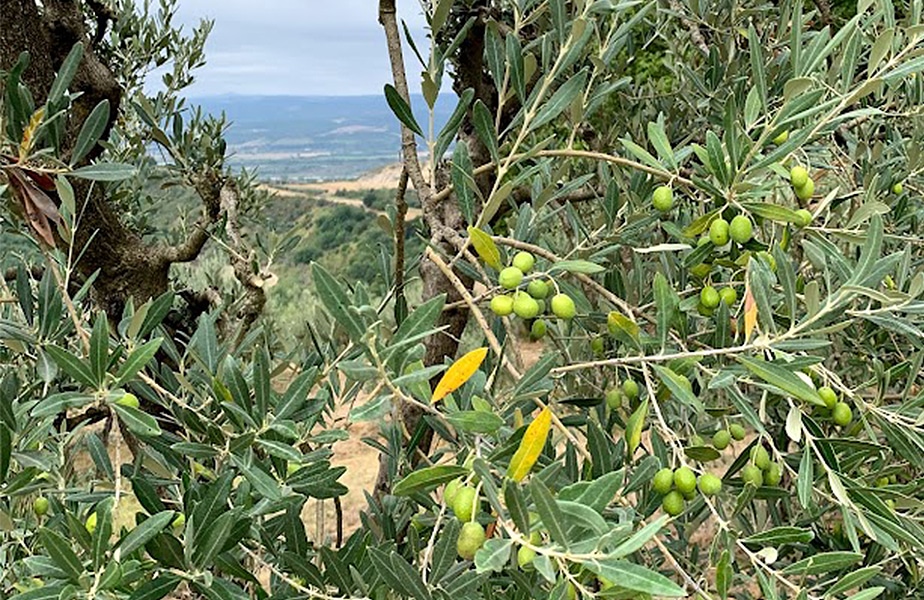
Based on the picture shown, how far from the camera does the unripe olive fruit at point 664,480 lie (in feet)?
3.82

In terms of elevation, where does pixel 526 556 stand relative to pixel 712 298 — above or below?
below

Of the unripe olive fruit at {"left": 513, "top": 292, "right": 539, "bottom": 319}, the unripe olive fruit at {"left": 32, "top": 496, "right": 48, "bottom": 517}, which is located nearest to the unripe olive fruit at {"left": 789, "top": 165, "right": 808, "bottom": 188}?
the unripe olive fruit at {"left": 513, "top": 292, "right": 539, "bottom": 319}

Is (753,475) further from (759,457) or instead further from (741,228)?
(741,228)

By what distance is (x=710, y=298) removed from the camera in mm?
1286

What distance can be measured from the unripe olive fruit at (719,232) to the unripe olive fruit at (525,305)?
0.30 meters

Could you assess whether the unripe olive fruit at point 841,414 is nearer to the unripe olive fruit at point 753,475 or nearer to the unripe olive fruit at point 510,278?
the unripe olive fruit at point 753,475

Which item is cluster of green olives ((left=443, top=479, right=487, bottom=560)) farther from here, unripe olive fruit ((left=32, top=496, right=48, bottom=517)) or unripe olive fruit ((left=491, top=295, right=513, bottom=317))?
unripe olive fruit ((left=32, top=496, right=48, bottom=517))

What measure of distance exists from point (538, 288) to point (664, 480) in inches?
13.4

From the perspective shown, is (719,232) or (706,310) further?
(706,310)

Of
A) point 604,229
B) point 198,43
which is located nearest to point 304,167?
point 198,43

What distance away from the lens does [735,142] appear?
113cm

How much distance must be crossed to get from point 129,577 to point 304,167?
38.8m

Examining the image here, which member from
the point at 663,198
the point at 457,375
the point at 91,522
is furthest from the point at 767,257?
the point at 91,522

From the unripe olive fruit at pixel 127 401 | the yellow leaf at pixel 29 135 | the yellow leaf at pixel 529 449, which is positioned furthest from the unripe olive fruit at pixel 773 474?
the yellow leaf at pixel 29 135
